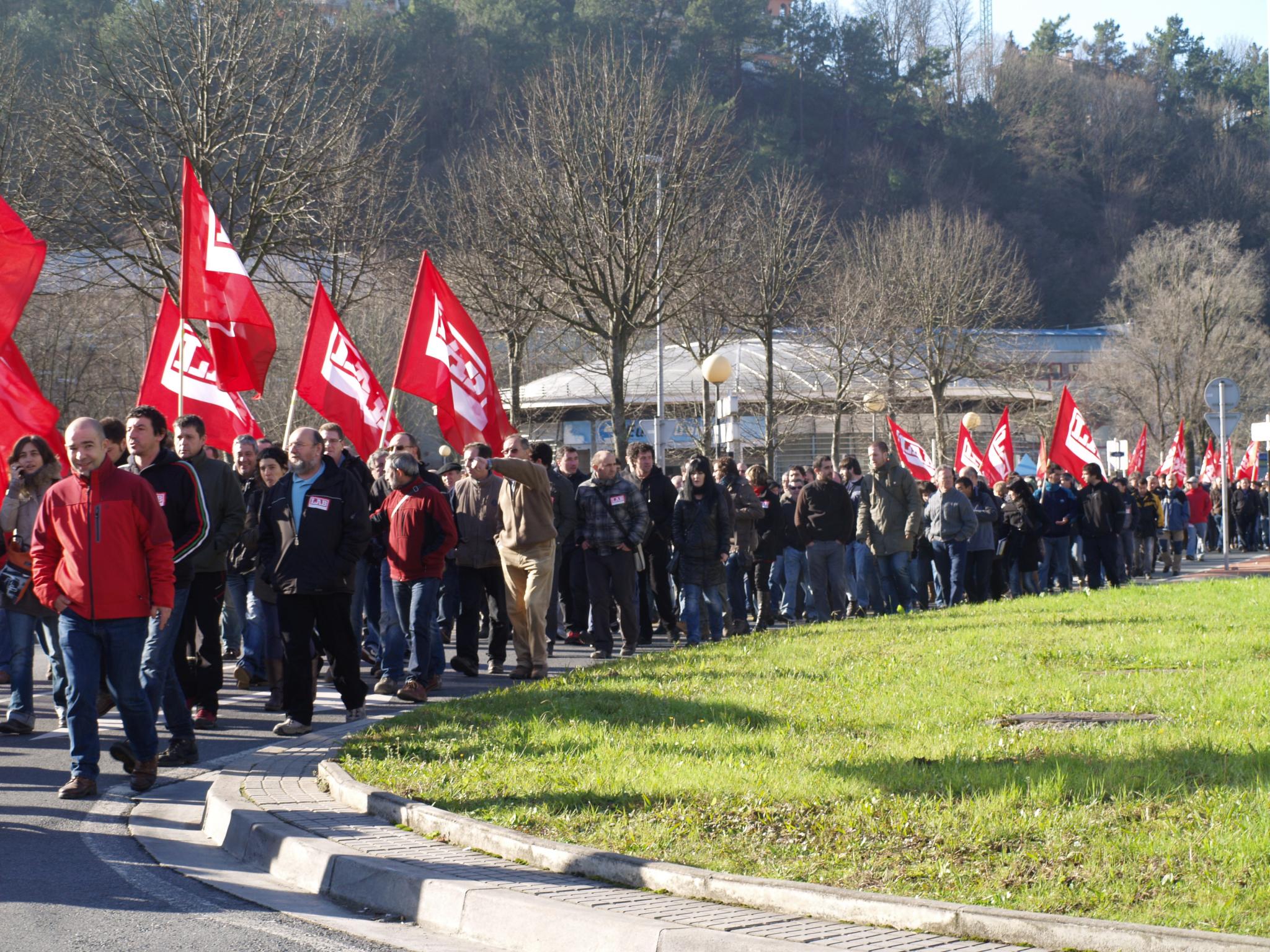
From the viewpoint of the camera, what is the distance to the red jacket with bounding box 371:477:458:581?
430 inches

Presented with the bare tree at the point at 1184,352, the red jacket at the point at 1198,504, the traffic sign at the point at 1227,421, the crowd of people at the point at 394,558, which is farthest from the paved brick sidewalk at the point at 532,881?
the bare tree at the point at 1184,352

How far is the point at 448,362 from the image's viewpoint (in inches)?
546

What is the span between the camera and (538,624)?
12062mm

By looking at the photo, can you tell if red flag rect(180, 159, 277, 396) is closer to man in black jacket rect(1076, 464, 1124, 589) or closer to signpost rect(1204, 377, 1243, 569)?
man in black jacket rect(1076, 464, 1124, 589)

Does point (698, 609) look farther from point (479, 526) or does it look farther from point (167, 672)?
point (167, 672)

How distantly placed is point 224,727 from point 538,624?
9.57ft

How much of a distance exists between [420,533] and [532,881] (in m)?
5.72

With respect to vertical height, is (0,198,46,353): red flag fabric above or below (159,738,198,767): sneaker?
above

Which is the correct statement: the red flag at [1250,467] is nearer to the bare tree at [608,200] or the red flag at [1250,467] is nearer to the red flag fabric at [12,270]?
the bare tree at [608,200]

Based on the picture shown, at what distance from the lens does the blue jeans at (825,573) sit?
16.4m

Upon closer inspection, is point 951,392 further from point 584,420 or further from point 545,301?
point 545,301

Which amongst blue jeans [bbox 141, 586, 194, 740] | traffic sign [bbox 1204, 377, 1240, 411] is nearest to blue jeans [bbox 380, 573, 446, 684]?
blue jeans [bbox 141, 586, 194, 740]

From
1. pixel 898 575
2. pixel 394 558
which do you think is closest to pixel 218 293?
pixel 394 558

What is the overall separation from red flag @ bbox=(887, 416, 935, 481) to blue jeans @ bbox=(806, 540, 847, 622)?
6.77 meters
